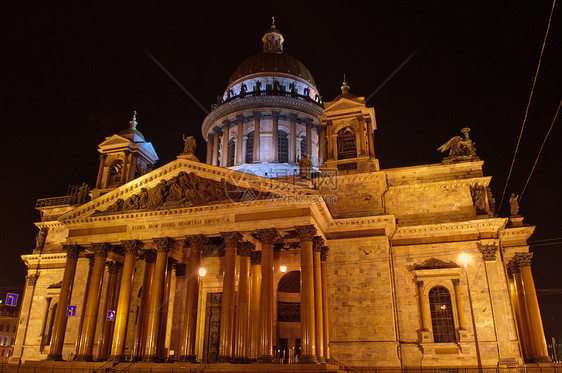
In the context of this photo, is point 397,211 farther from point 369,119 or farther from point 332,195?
point 369,119

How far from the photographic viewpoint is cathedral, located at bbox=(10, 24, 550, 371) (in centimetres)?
2338

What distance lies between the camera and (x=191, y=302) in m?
23.7

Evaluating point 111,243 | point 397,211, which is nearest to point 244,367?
point 111,243

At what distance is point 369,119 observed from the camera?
30.8m

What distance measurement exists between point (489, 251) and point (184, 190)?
18.1m

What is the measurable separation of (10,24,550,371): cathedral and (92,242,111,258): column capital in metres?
0.08

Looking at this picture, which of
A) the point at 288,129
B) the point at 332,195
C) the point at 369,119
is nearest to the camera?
the point at 332,195

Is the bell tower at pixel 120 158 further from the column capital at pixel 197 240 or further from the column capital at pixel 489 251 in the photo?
the column capital at pixel 489 251

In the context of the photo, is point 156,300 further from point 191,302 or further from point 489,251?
point 489,251

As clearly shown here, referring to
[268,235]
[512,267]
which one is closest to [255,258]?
[268,235]

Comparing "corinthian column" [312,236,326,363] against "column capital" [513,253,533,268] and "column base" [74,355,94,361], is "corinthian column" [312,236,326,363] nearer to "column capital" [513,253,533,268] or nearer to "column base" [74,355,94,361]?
"column base" [74,355,94,361]

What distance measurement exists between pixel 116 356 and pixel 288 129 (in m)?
26.3

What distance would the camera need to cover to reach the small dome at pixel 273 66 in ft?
150

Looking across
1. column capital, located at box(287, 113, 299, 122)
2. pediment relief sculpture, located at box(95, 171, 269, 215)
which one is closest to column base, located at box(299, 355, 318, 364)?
pediment relief sculpture, located at box(95, 171, 269, 215)
